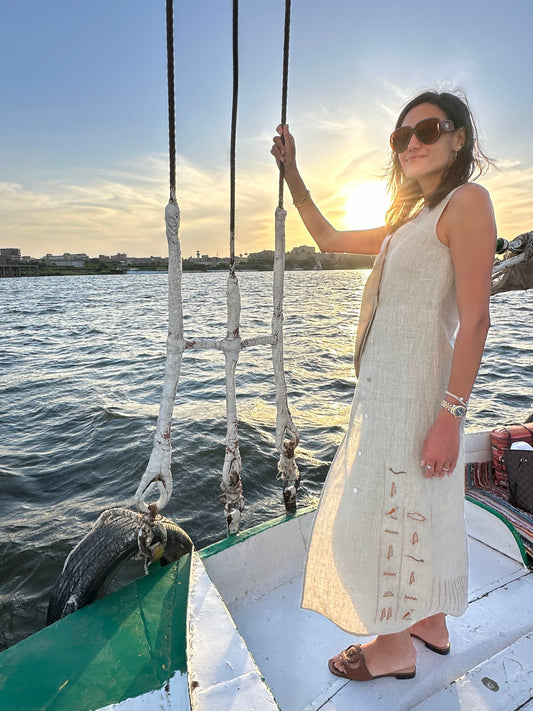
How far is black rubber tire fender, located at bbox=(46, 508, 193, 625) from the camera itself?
2221mm

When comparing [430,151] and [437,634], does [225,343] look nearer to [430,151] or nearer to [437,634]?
[430,151]

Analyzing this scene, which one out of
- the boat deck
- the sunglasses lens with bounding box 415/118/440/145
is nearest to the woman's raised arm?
the sunglasses lens with bounding box 415/118/440/145

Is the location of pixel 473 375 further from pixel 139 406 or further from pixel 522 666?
pixel 139 406

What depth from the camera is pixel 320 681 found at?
2053 mm

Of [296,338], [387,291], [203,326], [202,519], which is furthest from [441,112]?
[203,326]

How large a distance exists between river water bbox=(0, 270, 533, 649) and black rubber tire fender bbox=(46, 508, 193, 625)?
208 cm

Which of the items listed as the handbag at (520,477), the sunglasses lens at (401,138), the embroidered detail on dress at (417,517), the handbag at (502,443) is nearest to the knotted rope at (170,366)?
the sunglasses lens at (401,138)

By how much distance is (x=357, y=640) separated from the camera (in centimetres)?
232

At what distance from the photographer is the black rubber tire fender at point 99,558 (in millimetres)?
2221

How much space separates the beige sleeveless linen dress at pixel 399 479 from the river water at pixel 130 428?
11.0ft

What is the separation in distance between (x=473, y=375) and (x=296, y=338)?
610 inches

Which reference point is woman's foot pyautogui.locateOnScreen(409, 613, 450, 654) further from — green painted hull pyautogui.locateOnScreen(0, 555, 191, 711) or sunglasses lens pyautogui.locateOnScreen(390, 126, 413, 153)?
sunglasses lens pyautogui.locateOnScreen(390, 126, 413, 153)

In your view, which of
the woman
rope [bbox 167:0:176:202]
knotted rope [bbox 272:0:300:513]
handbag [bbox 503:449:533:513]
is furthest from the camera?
handbag [bbox 503:449:533:513]

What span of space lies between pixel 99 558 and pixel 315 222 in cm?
202
